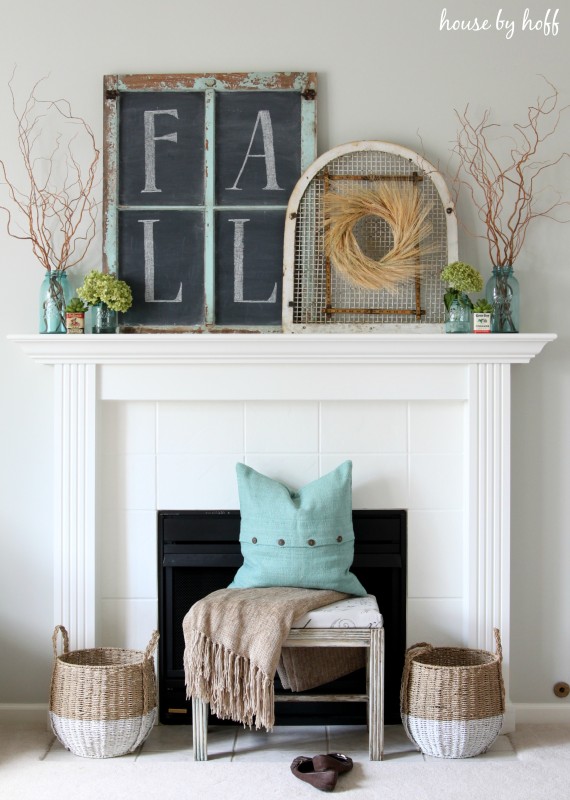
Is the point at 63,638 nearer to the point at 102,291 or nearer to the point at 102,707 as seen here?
the point at 102,707

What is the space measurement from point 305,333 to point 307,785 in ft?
4.45

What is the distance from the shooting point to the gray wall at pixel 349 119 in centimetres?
291

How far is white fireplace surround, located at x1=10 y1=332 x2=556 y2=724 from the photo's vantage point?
2.83 meters

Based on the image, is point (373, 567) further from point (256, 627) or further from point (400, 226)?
point (400, 226)

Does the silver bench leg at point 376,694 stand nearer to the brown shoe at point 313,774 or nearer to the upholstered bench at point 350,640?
the upholstered bench at point 350,640

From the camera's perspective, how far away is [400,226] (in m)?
2.87

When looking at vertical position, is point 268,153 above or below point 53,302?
above

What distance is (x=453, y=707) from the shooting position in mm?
2592

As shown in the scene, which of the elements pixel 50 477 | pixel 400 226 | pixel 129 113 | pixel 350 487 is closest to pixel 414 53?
pixel 400 226

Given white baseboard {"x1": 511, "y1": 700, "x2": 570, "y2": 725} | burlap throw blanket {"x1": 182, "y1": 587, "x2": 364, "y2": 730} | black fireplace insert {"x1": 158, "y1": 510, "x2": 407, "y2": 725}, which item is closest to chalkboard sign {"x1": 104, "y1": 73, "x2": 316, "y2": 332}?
black fireplace insert {"x1": 158, "y1": 510, "x2": 407, "y2": 725}

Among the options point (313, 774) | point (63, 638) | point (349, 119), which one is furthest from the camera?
point (349, 119)

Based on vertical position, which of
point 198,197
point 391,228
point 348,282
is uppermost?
point 198,197

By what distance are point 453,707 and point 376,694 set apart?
225 millimetres

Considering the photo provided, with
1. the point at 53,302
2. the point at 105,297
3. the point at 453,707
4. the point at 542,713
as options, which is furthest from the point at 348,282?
the point at 542,713
